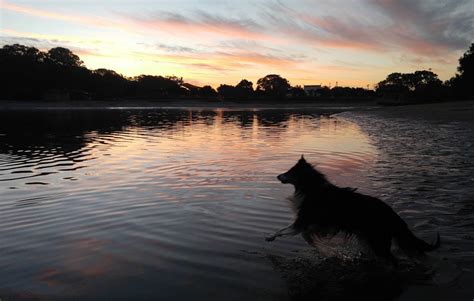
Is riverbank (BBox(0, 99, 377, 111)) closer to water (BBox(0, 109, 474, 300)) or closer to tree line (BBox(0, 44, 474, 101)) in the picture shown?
tree line (BBox(0, 44, 474, 101))

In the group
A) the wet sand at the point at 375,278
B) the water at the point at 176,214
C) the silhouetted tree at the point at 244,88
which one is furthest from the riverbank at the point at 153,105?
the wet sand at the point at 375,278

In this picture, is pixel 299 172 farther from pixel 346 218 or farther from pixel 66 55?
pixel 66 55

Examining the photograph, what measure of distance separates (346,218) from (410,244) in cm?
82

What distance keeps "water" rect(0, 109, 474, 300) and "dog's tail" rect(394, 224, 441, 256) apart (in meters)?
0.64

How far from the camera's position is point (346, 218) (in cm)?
528

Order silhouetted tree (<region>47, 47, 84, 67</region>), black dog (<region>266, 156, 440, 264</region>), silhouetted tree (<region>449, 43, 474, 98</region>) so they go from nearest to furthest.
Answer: black dog (<region>266, 156, 440, 264</region>) → silhouetted tree (<region>449, 43, 474, 98</region>) → silhouetted tree (<region>47, 47, 84, 67</region>)

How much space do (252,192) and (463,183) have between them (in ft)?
15.8

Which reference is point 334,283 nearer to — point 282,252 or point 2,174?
point 282,252

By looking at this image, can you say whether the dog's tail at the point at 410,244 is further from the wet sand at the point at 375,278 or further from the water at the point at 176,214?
the water at the point at 176,214

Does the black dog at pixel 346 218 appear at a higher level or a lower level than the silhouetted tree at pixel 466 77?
lower

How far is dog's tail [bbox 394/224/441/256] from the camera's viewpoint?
16.9 ft

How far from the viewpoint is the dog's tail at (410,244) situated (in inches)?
203

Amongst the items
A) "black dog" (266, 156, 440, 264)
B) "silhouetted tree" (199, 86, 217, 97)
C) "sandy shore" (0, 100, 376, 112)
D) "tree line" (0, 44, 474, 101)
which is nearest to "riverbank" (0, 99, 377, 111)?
"sandy shore" (0, 100, 376, 112)

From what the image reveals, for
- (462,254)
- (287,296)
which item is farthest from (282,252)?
(462,254)
